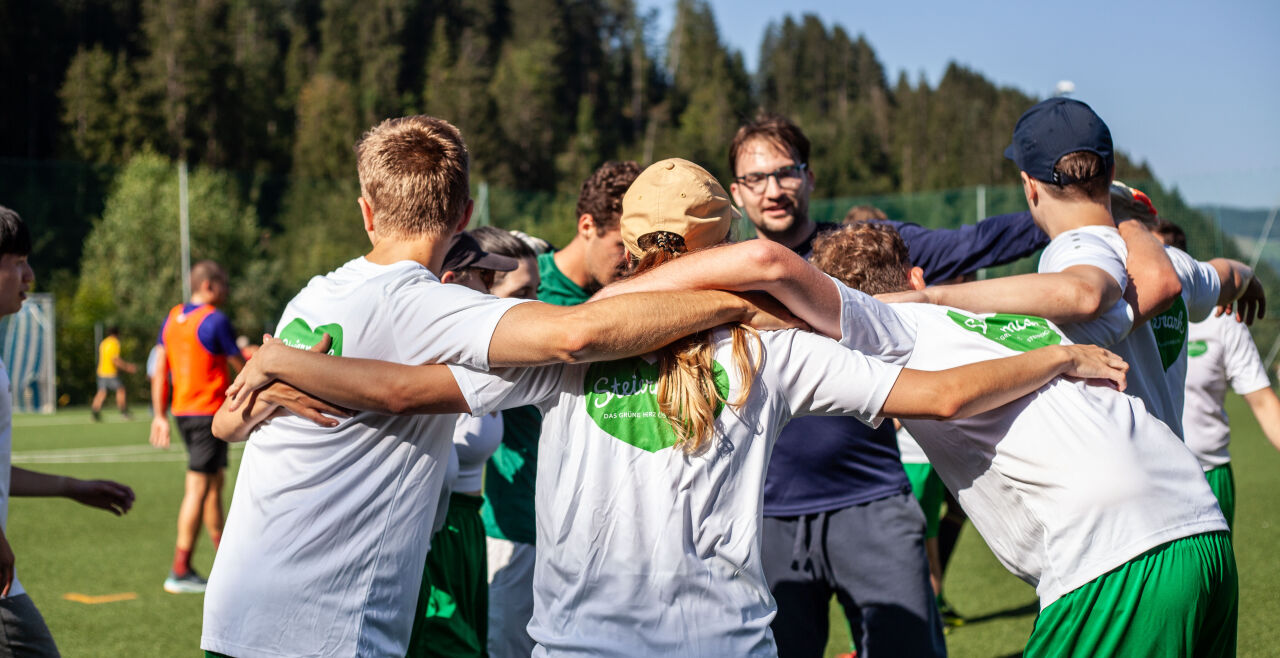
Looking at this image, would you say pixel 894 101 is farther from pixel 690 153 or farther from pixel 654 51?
pixel 690 153

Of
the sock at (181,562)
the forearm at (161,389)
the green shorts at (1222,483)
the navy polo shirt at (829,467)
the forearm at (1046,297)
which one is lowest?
the sock at (181,562)

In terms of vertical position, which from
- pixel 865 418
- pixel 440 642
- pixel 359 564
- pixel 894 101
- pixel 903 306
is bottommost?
pixel 440 642

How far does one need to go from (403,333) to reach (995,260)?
2.44 metres

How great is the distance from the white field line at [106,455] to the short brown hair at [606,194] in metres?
12.2

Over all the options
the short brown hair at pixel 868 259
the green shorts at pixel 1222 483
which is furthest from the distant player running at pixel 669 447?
the green shorts at pixel 1222 483

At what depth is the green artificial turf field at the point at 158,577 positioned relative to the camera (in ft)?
18.2

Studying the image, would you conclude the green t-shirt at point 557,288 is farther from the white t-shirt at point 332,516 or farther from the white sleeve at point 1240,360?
the white sleeve at point 1240,360

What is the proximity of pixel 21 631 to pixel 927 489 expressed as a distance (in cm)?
466

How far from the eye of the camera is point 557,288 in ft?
14.2

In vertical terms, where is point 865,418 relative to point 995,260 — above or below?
below

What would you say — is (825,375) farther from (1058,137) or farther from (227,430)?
(227,430)

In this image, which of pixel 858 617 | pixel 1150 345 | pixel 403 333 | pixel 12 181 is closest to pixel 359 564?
pixel 403 333

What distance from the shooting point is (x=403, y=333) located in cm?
225

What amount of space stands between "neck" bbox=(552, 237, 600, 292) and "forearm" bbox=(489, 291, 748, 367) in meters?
2.25
